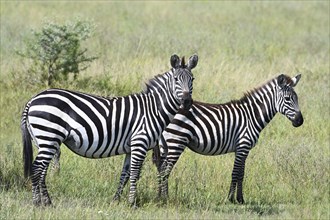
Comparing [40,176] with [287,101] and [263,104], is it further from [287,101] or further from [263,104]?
[287,101]

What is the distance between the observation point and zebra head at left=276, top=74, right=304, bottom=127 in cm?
1039

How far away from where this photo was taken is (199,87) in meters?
16.8

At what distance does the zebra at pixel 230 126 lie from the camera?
393 inches

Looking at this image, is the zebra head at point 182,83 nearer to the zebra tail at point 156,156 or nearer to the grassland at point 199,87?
the zebra tail at point 156,156

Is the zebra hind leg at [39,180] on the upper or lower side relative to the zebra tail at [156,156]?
lower

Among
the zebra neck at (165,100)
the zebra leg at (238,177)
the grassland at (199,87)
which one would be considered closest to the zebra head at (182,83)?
the zebra neck at (165,100)

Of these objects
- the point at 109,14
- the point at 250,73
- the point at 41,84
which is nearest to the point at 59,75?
the point at 41,84

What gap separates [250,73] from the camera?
1811cm

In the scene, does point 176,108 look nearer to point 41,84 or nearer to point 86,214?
point 86,214

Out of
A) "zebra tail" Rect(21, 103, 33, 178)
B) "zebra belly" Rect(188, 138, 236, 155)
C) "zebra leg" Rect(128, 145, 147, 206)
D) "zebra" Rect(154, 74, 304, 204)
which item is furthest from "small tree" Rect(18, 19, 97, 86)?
"zebra leg" Rect(128, 145, 147, 206)

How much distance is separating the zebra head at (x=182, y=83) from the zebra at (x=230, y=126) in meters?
0.79

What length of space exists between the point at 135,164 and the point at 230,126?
177cm

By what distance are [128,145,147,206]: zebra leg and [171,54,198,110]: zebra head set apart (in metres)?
0.76

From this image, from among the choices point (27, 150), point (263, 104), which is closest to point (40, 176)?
point (27, 150)
